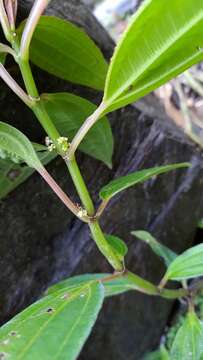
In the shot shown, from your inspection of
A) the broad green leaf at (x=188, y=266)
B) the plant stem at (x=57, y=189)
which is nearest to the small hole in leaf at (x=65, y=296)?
the plant stem at (x=57, y=189)

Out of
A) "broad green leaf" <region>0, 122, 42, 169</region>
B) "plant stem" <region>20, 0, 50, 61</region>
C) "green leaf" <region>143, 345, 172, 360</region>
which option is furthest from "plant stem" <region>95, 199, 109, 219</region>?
"green leaf" <region>143, 345, 172, 360</region>

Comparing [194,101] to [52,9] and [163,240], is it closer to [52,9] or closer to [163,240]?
[163,240]

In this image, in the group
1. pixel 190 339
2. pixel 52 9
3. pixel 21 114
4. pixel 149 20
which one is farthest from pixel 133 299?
pixel 149 20

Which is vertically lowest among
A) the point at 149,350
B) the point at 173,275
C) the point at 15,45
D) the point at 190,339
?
the point at 149,350

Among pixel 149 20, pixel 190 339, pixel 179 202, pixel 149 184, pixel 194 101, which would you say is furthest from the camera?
pixel 194 101

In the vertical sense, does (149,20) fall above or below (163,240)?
above

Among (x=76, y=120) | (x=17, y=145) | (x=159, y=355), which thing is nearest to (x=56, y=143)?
(x=17, y=145)

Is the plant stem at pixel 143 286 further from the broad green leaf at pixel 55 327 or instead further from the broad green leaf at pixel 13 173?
the broad green leaf at pixel 13 173

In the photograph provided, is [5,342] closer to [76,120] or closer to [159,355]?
[76,120]
